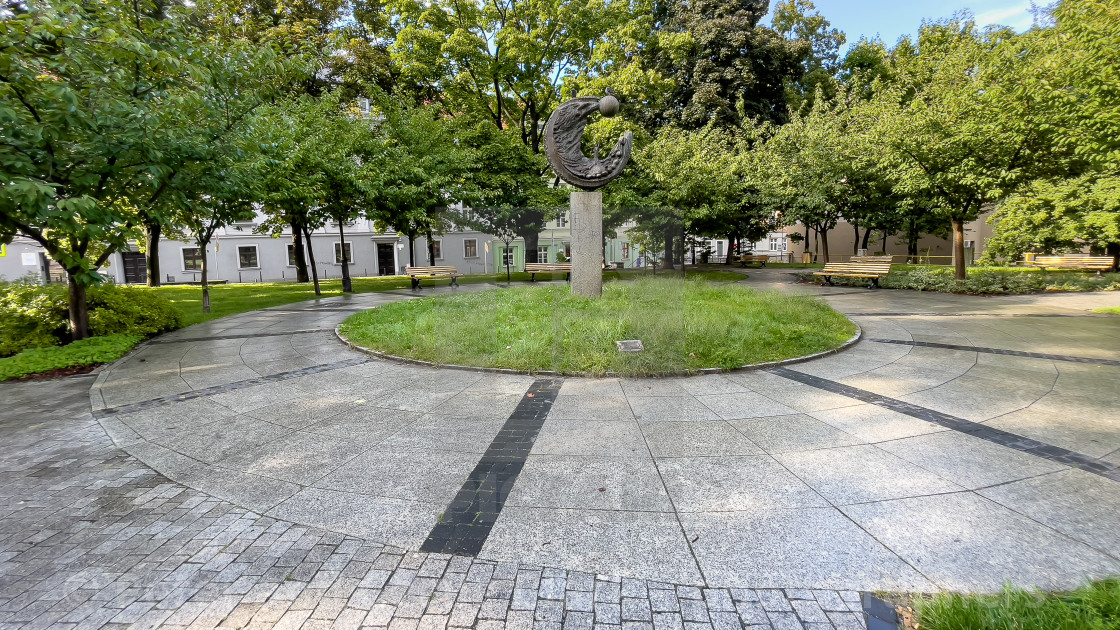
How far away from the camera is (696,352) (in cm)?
749

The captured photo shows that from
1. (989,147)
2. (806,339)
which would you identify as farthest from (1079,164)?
(806,339)

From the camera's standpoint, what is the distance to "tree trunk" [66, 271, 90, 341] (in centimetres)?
919

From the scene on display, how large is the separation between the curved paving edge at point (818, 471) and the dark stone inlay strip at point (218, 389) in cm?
30

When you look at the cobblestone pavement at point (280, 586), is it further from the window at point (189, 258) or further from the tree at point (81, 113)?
the window at point (189, 258)

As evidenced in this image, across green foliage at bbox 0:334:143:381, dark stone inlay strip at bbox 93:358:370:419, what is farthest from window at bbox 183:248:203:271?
dark stone inlay strip at bbox 93:358:370:419

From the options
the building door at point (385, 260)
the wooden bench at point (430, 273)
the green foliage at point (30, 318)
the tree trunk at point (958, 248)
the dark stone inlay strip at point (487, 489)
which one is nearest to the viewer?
the dark stone inlay strip at point (487, 489)

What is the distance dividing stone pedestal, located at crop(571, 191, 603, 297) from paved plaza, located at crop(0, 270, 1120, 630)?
17.9 feet

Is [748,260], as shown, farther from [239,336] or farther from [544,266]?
[239,336]

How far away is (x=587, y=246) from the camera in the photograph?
11797 mm

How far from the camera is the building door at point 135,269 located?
111 ft

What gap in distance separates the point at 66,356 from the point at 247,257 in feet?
98.2

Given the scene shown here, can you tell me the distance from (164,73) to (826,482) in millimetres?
10079

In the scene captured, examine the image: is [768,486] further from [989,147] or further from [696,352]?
[989,147]

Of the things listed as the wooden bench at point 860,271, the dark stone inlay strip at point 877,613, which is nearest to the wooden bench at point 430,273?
the wooden bench at point 860,271
